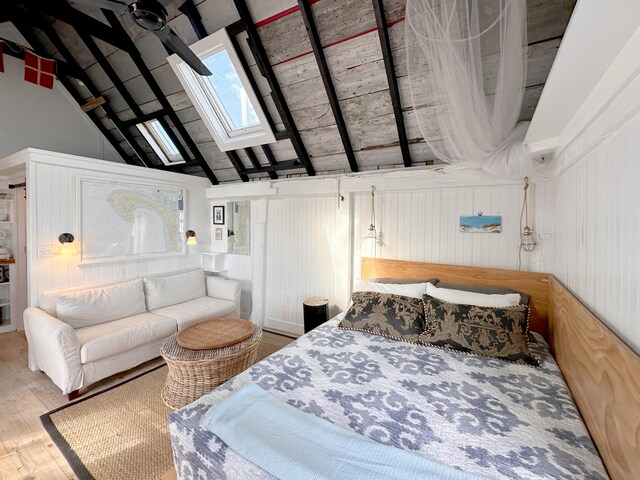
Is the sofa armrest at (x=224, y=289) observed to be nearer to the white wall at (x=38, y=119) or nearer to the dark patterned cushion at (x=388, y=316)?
the dark patterned cushion at (x=388, y=316)

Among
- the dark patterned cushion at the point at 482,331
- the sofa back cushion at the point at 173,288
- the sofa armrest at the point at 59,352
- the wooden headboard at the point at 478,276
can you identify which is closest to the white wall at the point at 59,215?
the sofa back cushion at the point at 173,288

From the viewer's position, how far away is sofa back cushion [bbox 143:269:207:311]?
335cm

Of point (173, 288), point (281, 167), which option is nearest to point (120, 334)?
point (173, 288)

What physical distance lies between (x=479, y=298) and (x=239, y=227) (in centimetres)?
311

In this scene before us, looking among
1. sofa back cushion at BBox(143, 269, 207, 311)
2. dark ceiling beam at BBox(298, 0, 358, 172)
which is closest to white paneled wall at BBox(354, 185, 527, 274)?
dark ceiling beam at BBox(298, 0, 358, 172)

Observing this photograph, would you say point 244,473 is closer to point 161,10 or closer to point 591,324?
point 591,324

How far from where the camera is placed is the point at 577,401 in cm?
139

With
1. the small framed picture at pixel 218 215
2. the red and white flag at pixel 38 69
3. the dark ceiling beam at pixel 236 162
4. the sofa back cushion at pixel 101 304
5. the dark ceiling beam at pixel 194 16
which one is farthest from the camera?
the small framed picture at pixel 218 215

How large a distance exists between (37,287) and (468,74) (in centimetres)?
385

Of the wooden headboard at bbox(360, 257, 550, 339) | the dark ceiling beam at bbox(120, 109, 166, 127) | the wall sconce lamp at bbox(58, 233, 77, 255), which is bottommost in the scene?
the wooden headboard at bbox(360, 257, 550, 339)

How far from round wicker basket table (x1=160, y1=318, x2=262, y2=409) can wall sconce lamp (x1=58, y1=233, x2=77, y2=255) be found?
56.1 inches

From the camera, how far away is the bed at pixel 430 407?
108 cm

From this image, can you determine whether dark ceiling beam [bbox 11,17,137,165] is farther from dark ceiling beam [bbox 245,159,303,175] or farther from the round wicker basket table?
the round wicker basket table

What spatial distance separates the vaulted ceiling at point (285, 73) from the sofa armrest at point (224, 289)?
1.42 meters
